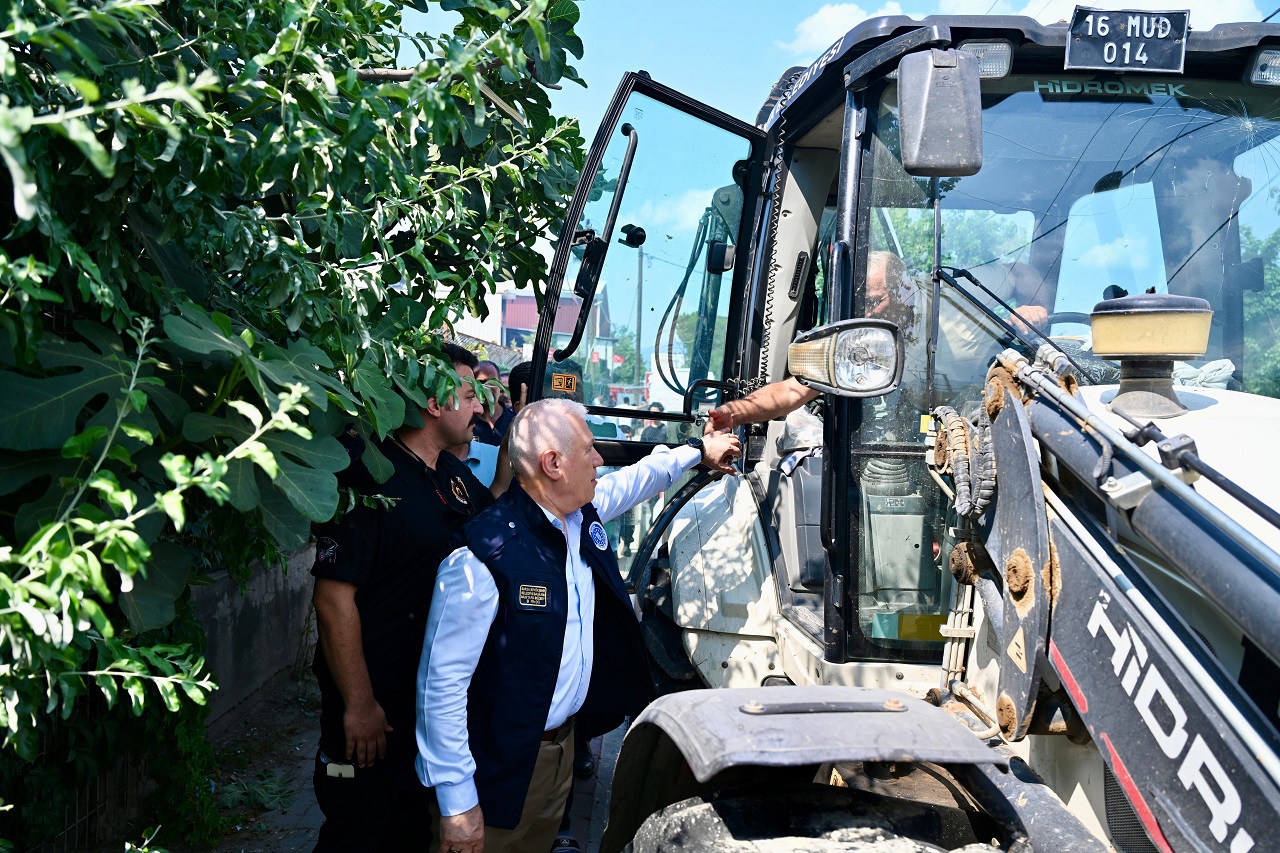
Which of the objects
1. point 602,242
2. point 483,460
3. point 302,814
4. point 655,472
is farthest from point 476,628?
point 302,814

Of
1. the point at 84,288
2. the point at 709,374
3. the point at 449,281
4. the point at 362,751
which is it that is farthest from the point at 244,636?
the point at 84,288

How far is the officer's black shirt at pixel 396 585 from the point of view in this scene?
313 centimetres

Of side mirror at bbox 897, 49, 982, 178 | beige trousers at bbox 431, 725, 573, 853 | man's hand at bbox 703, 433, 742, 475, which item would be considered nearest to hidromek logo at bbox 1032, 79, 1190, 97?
side mirror at bbox 897, 49, 982, 178

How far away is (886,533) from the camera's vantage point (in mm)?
2980

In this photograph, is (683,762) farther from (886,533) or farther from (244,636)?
(244,636)

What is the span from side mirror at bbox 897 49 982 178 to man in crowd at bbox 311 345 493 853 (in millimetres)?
1581

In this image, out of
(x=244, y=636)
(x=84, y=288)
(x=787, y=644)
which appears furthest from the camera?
(x=244, y=636)

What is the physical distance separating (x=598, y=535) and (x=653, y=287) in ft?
4.67

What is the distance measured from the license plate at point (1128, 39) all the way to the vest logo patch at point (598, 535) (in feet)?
6.48

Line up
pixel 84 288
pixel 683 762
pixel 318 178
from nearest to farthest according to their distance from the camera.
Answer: pixel 84 288 → pixel 318 178 → pixel 683 762

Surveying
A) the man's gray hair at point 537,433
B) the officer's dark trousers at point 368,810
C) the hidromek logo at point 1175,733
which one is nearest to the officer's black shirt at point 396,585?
the officer's dark trousers at point 368,810

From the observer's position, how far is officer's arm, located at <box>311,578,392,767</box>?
9.82 feet

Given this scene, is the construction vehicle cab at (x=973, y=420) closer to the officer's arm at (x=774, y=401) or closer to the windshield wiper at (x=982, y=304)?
the windshield wiper at (x=982, y=304)

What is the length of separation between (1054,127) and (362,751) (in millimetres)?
2938
